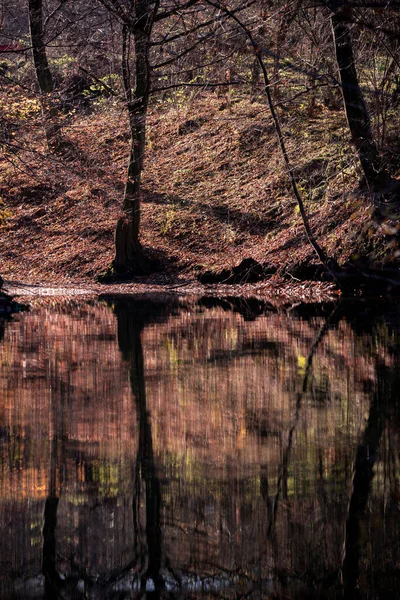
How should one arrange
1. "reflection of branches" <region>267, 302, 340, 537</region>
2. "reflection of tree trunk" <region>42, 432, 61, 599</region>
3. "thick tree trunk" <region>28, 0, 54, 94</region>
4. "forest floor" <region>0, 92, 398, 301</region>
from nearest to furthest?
"reflection of tree trunk" <region>42, 432, 61, 599</region> < "reflection of branches" <region>267, 302, 340, 537</region> < "forest floor" <region>0, 92, 398, 301</region> < "thick tree trunk" <region>28, 0, 54, 94</region>

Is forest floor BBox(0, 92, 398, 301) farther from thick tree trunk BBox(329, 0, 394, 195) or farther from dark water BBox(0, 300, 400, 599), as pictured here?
dark water BBox(0, 300, 400, 599)

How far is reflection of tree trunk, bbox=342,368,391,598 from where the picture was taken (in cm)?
385

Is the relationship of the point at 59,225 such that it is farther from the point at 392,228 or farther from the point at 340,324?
the point at 340,324

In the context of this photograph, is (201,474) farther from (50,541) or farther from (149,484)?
(50,541)

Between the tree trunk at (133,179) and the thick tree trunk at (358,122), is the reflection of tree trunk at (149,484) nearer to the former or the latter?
the thick tree trunk at (358,122)

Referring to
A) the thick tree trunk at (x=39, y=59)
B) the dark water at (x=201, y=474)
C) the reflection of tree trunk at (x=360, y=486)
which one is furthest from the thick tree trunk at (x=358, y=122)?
the reflection of tree trunk at (x=360, y=486)

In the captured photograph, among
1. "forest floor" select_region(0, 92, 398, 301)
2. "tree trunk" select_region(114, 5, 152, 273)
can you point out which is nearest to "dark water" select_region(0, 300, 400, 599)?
"forest floor" select_region(0, 92, 398, 301)

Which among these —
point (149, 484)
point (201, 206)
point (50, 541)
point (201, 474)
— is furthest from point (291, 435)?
point (201, 206)

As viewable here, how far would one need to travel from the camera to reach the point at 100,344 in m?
11.4

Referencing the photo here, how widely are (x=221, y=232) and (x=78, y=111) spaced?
11.7 m

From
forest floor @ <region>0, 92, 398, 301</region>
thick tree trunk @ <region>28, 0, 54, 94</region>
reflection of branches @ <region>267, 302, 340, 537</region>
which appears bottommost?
reflection of branches @ <region>267, 302, 340, 537</region>

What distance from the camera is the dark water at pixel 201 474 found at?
3.89 m

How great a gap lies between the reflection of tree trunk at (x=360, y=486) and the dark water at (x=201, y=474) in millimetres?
12

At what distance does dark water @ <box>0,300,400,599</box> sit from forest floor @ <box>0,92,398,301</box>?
315 inches
